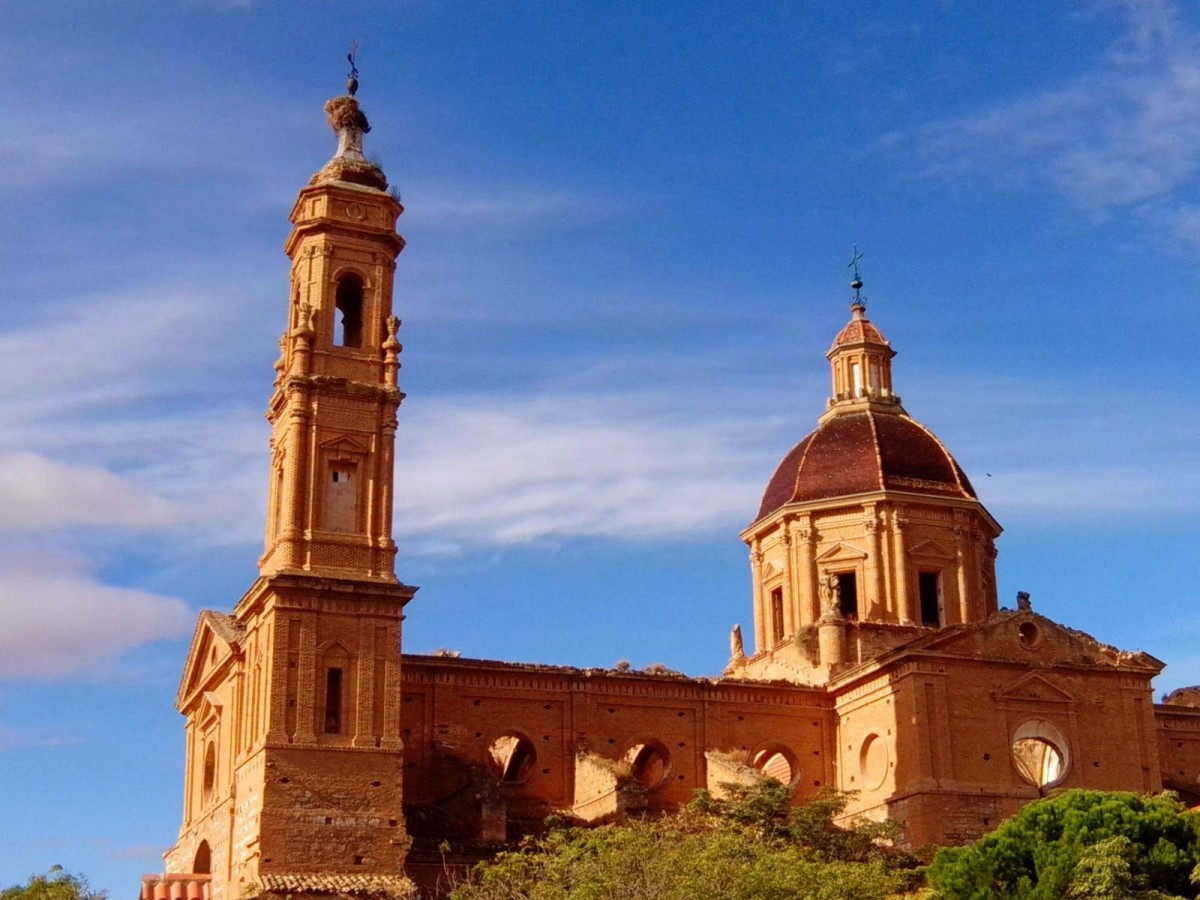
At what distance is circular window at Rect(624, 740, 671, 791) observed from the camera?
3931cm

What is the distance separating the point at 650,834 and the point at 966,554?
19.1 meters

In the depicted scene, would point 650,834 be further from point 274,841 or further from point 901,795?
point 901,795

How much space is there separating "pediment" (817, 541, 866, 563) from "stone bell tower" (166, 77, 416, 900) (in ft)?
49.0

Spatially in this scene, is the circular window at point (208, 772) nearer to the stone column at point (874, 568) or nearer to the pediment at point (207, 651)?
the pediment at point (207, 651)

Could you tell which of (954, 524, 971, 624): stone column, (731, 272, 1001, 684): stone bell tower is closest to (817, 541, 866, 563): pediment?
(731, 272, 1001, 684): stone bell tower

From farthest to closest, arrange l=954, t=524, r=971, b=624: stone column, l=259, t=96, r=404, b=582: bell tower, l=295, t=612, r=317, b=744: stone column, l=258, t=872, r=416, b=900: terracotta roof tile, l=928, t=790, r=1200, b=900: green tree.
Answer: l=954, t=524, r=971, b=624: stone column < l=259, t=96, r=404, b=582: bell tower < l=295, t=612, r=317, b=744: stone column < l=258, t=872, r=416, b=900: terracotta roof tile < l=928, t=790, r=1200, b=900: green tree

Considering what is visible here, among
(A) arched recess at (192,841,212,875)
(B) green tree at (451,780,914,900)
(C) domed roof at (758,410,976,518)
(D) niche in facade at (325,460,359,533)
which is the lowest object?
(B) green tree at (451,780,914,900)

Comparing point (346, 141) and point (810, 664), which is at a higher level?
point (346, 141)

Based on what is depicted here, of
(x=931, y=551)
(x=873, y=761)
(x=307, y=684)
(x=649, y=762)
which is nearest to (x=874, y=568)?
(x=931, y=551)

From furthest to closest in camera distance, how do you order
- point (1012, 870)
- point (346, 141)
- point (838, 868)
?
point (346, 141) < point (1012, 870) < point (838, 868)

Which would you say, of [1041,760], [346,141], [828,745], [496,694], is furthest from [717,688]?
[346,141]

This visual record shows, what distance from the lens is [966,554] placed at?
149 ft

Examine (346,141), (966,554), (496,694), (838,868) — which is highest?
(346,141)

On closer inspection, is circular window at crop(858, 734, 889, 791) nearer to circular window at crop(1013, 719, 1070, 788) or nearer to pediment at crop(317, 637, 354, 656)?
circular window at crop(1013, 719, 1070, 788)
